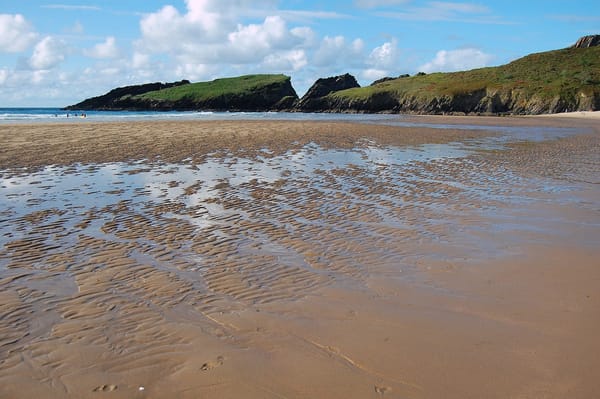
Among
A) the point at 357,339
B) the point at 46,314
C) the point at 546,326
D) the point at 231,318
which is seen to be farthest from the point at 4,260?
the point at 546,326

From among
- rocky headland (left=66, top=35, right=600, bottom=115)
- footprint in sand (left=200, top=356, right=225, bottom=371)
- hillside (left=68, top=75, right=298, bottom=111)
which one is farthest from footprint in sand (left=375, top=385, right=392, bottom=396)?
hillside (left=68, top=75, right=298, bottom=111)

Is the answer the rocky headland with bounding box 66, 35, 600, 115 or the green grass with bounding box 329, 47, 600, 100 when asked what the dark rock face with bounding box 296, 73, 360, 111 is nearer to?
the rocky headland with bounding box 66, 35, 600, 115

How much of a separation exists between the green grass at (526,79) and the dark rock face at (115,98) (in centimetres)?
9430

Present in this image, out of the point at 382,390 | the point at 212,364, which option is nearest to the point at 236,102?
the point at 212,364

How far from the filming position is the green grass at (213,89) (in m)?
158

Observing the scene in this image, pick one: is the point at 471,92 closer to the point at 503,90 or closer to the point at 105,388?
the point at 503,90

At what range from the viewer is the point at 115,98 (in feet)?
589

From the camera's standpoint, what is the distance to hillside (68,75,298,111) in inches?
5881

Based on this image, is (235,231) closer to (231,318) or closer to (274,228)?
(274,228)

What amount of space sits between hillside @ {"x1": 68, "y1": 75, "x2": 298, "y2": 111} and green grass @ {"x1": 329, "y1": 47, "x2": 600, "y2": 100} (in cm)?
4409

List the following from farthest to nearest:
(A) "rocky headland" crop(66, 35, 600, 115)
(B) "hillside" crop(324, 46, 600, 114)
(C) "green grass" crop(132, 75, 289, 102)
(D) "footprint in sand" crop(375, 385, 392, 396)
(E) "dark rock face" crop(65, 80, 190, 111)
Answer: (E) "dark rock face" crop(65, 80, 190, 111) → (C) "green grass" crop(132, 75, 289, 102) → (A) "rocky headland" crop(66, 35, 600, 115) → (B) "hillside" crop(324, 46, 600, 114) → (D) "footprint in sand" crop(375, 385, 392, 396)

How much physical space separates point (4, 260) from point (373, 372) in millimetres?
5669

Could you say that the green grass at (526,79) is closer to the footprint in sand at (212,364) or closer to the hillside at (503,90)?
the hillside at (503,90)

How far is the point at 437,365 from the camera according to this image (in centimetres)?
412
